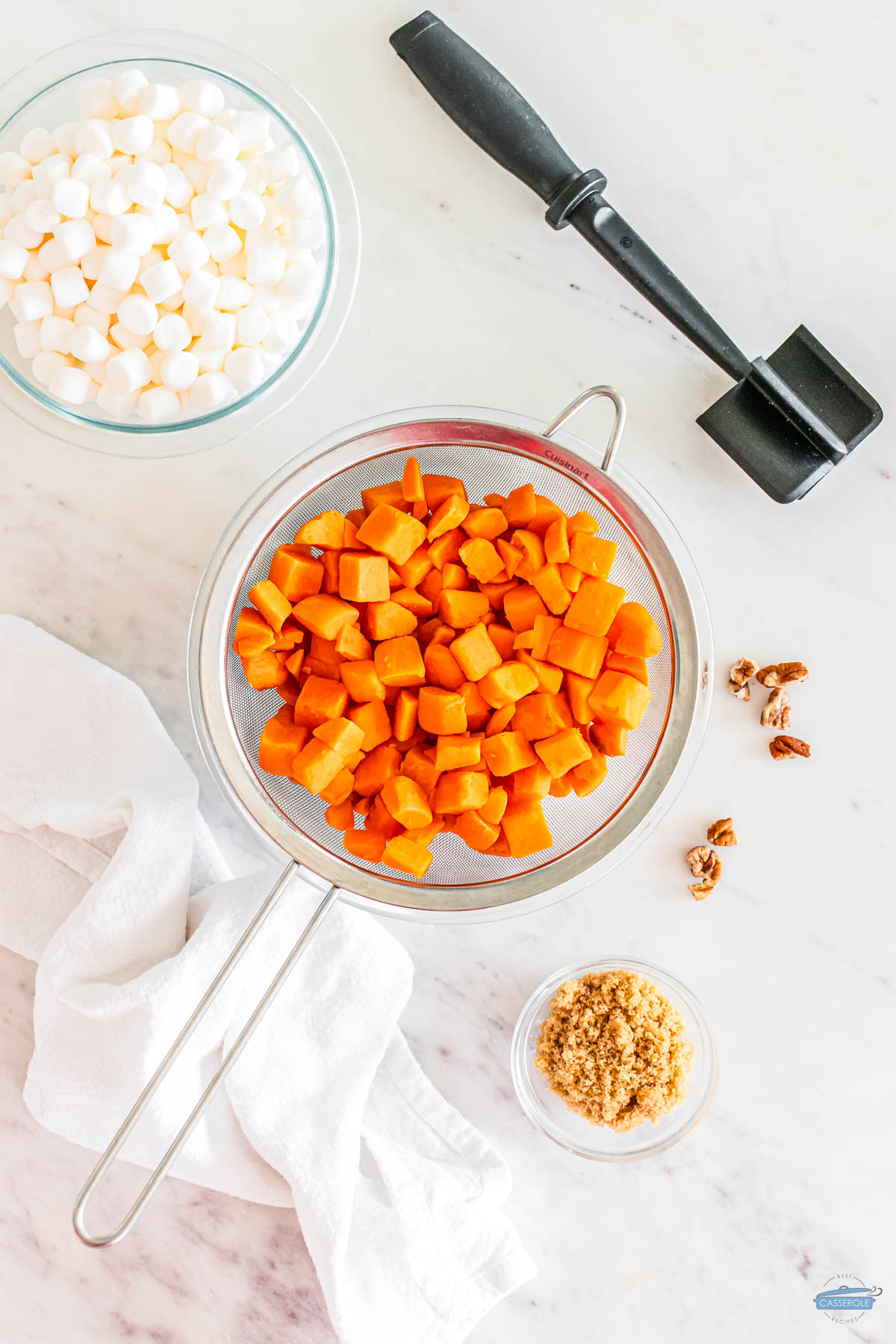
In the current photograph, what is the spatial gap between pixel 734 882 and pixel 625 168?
0.93m

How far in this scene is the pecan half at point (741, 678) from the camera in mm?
1238

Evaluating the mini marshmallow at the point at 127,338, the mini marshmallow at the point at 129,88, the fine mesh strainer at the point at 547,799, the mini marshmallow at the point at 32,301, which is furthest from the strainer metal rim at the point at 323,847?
the mini marshmallow at the point at 129,88

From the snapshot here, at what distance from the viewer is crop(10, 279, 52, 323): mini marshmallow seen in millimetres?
1075

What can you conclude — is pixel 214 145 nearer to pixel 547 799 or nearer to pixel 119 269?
pixel 119 269

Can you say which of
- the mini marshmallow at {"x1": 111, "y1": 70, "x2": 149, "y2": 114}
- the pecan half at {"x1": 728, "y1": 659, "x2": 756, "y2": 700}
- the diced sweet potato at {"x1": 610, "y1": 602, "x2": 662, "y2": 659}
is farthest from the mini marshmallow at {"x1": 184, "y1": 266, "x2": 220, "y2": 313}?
the pecan half at {"x1": 728, "y1": 659, "x2": 756, "y2": 700}

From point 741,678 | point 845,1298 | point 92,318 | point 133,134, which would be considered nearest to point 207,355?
point 92,318

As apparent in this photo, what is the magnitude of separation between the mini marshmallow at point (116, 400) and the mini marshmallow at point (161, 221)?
171 mm

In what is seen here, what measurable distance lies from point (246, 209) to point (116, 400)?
0.86 ft

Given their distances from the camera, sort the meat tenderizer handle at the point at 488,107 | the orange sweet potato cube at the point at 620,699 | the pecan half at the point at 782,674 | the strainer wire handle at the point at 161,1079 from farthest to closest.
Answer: the pecan half at the point at 782,674 < the meat tenderizer handle at the point at 488,107 < the orange sweet potato cube at the point at 620,699 < the strainer wire handle at the point at 161,1079

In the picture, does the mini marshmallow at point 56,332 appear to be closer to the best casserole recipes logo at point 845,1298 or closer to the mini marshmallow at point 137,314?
the mini marshmallow at point 137,314

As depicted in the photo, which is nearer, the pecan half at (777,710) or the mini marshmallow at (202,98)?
the mini marshmallow at (202,98)

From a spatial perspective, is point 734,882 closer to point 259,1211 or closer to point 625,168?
point 259,1211

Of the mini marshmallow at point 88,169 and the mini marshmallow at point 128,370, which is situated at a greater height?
the mini marshmallow at point 88,169

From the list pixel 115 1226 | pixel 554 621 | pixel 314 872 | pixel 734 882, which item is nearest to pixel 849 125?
pixel 554 621
